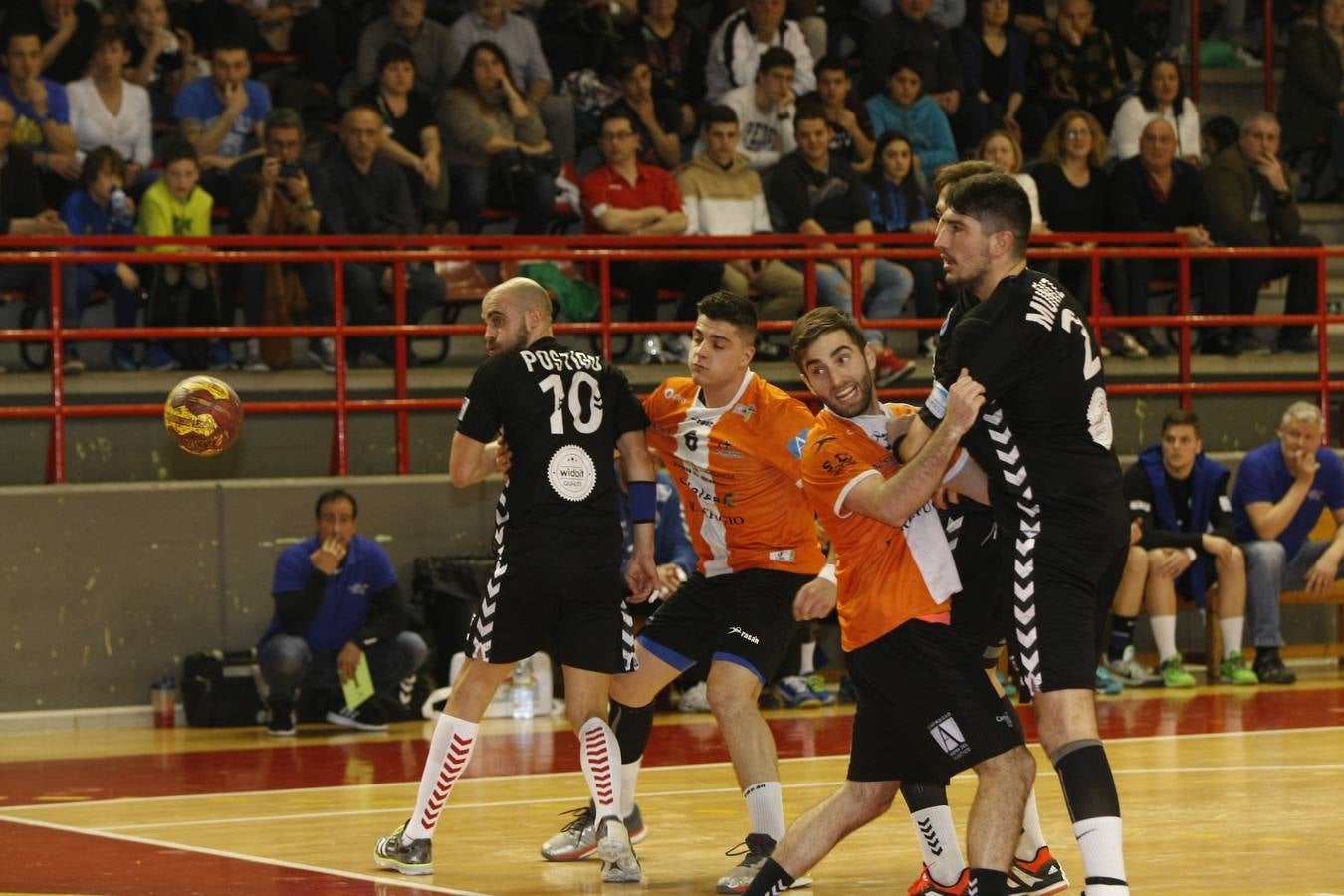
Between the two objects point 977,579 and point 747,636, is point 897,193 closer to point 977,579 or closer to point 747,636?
point 747,636

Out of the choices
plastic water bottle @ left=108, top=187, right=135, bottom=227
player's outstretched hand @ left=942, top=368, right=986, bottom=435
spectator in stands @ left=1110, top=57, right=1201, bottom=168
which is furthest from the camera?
spectator in stands @ left=1110, top=57, right=1201, bottom=168

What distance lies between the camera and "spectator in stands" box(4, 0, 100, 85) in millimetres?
14492

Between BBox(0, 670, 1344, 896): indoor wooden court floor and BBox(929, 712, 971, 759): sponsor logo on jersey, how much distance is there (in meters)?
1.09

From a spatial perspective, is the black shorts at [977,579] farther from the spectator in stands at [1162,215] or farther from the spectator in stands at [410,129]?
the spectator in stands at [1162,215]

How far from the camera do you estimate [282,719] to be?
Result: 39.6 feet

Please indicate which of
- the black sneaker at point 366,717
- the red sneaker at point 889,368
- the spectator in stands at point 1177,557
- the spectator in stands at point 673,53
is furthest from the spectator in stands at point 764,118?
the black sneaker at point 366,717

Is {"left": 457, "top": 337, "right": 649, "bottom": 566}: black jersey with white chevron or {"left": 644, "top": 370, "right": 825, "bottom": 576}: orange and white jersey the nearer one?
{"left": 644, "top": 370, "right": 825, "bottom": 576}: orange and white jersey

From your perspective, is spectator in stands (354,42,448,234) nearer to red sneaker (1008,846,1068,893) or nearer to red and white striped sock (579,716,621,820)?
red and white striped sock (579,716,621,820)

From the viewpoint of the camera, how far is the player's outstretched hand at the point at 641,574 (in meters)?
8.06

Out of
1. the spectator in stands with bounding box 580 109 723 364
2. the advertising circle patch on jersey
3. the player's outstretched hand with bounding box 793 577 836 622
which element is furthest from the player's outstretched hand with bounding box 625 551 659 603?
the spectator in stands with bounding box 580 109 723 364

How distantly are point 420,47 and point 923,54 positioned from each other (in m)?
4.11

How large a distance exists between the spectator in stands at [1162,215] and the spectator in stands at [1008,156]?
728 mm

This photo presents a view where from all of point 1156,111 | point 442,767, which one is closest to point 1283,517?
point 1156,111

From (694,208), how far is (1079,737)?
944 cm
